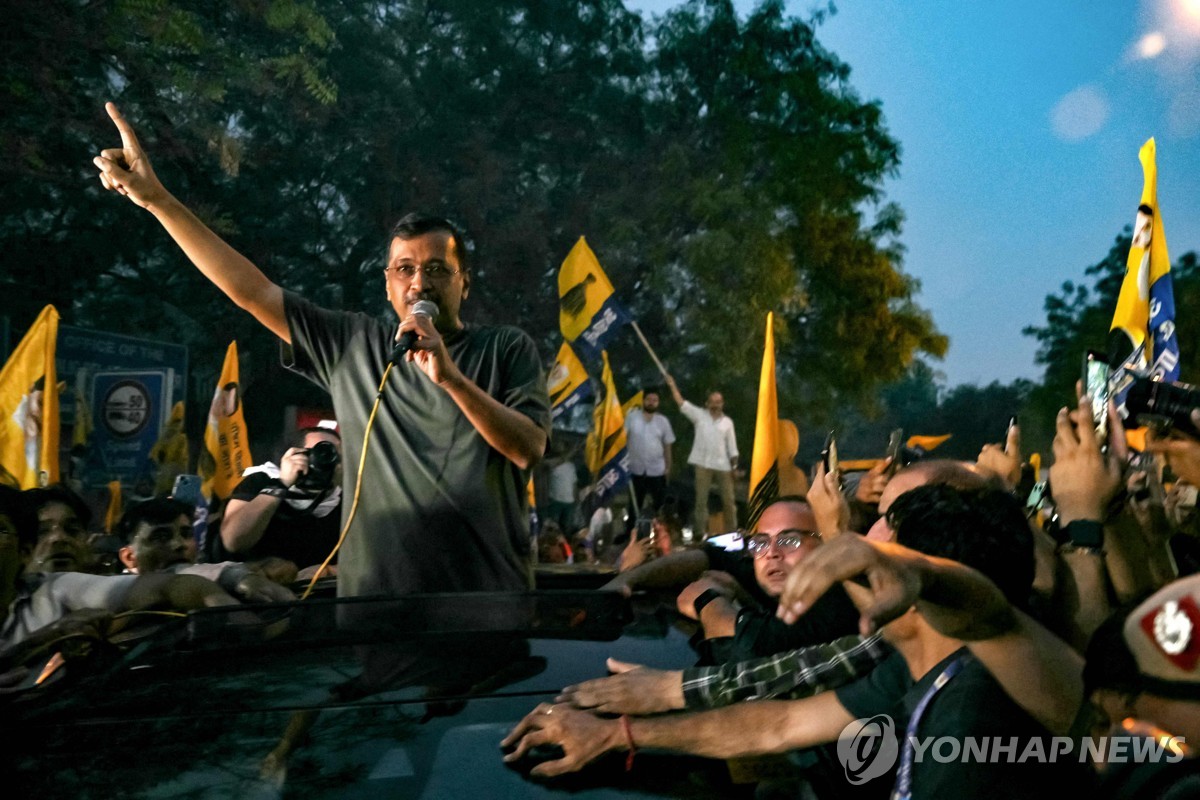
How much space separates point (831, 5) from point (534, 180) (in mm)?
8254

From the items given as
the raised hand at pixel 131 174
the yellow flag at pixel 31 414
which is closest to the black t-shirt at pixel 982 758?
the raised hand at pixel 131 174

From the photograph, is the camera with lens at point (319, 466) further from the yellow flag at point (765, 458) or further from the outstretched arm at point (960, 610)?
the outstretched arm at point (960, 610)

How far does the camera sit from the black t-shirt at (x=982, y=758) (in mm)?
2271

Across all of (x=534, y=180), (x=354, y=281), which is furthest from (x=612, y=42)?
(x=354, y=281)

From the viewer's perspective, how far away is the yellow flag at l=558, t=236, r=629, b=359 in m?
13.0

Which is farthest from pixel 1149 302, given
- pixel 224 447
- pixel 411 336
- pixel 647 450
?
pixel 647 450

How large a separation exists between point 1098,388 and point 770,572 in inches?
41.6

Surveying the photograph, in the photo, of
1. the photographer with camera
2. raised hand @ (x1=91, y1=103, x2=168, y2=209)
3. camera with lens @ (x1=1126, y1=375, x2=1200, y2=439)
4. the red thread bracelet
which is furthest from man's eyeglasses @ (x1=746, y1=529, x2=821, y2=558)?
raised hand @ (x1=91, y1=103, x2=168, y2=209)

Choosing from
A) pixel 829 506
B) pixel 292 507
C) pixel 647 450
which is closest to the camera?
pixel 829 506

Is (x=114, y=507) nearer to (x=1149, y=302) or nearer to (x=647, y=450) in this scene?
(x=647, y=450)

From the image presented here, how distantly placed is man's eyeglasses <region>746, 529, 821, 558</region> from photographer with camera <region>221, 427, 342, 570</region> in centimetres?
145

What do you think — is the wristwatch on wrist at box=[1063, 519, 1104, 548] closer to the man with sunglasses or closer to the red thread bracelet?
the man with sunglasses

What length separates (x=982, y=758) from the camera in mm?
2273

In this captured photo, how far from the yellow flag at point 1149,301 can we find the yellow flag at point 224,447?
23.7ft
